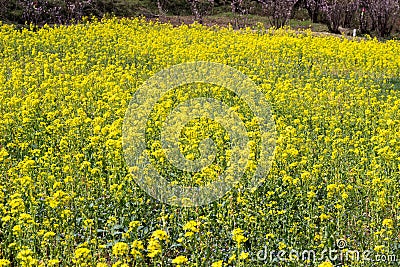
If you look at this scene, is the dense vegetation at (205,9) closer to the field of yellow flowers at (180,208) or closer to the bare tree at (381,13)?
the bare tree at (381,13)

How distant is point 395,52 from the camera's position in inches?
543

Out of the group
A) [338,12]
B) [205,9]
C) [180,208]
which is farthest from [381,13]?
[180,208]

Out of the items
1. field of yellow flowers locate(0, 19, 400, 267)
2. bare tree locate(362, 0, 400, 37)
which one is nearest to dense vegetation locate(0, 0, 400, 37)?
bare tree locate(362, 0, 400, 37)

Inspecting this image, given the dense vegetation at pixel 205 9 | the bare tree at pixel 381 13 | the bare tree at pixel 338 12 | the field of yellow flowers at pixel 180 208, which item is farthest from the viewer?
the bare tree at pixel 338 12

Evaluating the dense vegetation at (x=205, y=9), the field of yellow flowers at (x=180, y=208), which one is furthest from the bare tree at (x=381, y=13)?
the field of yellow flowers at (x=180, y=208)

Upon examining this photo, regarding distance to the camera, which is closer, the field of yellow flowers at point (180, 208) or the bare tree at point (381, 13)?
the field of yellow flowers at point (180, 208)

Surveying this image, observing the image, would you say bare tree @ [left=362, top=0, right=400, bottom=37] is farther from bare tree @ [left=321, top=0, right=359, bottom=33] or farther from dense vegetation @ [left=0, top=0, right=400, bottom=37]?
bare tree @ [left=321, top=0, right=359, bottom=33]

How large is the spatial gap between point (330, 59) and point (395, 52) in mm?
1863

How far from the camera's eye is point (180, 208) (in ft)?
17.8

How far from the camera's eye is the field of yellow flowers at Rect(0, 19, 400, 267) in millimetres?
4785

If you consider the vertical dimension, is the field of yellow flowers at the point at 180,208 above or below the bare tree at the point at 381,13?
below

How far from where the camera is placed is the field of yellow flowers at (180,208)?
15.7 feet

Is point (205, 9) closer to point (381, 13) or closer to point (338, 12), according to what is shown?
point (338, 12)

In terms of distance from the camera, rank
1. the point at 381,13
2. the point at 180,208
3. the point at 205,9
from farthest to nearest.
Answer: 1. the point at 205,9
2. the point at 381,13
3. the point at 180,208
